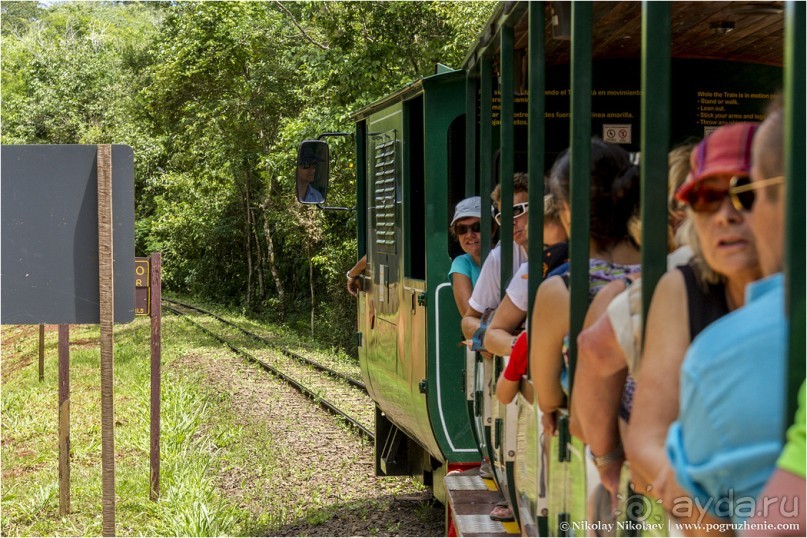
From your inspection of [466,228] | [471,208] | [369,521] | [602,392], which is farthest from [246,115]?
[602,392]

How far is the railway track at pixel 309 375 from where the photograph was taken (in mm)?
12227

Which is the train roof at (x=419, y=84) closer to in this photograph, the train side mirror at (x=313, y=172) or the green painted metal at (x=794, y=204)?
A: the train side mirror at (x=313, y=172)

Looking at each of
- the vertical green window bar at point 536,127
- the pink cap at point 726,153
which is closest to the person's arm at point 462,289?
the vertical green window bar at point 536,127

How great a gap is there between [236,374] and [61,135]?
28.1m

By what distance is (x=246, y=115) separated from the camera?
26.2 m

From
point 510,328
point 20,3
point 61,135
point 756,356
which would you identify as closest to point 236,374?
point 510,328

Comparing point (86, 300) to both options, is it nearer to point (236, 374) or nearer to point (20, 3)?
point (236, 374)

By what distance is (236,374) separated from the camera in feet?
51.8

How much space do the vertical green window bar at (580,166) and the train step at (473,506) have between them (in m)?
1.75

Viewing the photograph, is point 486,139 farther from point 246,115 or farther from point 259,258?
point 259,258

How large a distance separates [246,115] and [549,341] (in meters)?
24.0

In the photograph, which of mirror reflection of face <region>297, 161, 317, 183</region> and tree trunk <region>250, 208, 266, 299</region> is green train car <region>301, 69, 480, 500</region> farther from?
tree trunk <region>250, 208, 266, 299</region>

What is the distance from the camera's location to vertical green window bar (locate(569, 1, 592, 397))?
8.81ft

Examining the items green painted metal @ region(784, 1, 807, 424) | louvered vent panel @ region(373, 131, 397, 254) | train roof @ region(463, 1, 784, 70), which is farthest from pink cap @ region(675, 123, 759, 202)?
louvered vent panel @ region(373, 131, 397, 254)
